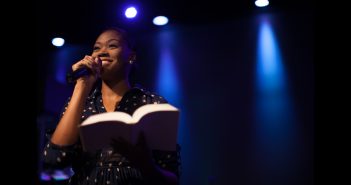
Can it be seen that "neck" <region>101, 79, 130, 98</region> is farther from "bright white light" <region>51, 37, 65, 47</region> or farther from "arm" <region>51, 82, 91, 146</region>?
"bright white light" <region>51, 37, 65, 47</region>

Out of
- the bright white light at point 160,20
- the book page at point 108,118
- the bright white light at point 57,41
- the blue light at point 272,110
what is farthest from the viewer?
the bright white light at point 57,41

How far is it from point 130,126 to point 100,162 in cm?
27

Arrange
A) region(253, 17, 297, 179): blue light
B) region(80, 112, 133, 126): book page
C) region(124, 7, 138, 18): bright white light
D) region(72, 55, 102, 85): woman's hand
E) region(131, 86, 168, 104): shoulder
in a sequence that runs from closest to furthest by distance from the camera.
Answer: region(80, 112, 133, 126): book page, region(72, 55, 102, 85): woman's hand, region(131, 86, 168, 104): shoulder, region(124, 7, 138, 18): bright white light, region(253, 17, 297, 179): blue light

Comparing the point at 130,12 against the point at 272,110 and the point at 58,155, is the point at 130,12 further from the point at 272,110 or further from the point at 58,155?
the point at 58,155

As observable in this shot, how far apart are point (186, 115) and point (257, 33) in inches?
33.5

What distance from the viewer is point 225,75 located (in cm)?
338

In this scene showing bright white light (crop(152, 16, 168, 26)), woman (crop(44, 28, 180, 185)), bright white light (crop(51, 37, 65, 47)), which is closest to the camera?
woman (crop(44, 28, 180, 185))

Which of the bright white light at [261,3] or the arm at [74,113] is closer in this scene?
the arm at [74,113]

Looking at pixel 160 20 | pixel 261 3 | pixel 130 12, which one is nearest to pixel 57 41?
pixel 160 20

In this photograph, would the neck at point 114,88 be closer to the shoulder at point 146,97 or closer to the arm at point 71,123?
the shoulder at point 146,97

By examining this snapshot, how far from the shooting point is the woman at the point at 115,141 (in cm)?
127

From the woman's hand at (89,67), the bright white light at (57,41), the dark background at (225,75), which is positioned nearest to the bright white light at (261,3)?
the dark background at (225,75)

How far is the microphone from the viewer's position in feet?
4.46

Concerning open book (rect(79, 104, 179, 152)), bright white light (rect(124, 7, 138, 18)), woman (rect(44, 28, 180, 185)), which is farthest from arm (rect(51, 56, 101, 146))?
bright white light (rect(124, 7, 138, 18))
